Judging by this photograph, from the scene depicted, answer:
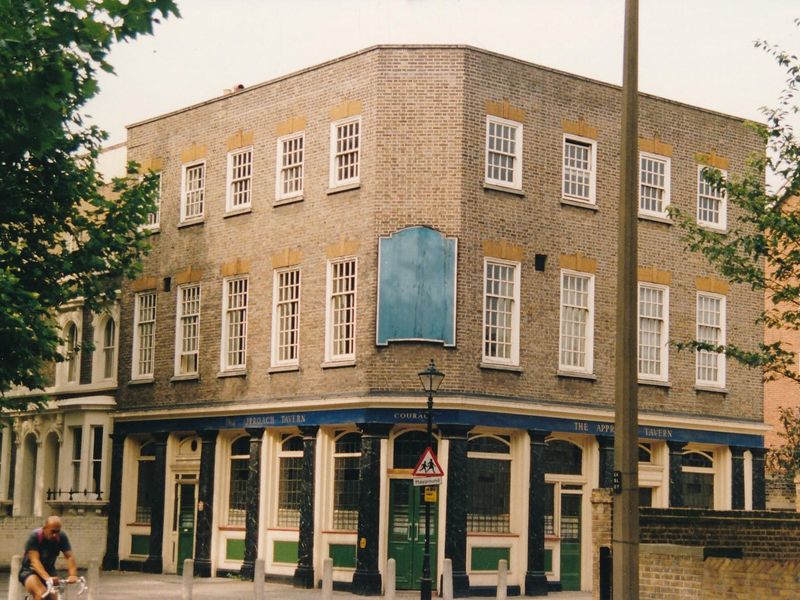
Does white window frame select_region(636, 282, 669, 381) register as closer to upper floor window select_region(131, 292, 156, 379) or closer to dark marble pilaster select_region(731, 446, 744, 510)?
dark marble pilaster select_region(731, 446, 744, 510)

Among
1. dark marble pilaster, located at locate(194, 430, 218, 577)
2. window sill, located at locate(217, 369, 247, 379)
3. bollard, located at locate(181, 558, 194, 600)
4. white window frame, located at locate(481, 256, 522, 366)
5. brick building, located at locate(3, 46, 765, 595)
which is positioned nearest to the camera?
bollard, located at locate(181, 558, 194, 600)

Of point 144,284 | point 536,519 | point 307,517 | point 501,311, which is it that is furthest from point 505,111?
point 144,284

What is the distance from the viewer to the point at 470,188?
3055 cm

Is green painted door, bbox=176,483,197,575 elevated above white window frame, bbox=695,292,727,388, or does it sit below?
below

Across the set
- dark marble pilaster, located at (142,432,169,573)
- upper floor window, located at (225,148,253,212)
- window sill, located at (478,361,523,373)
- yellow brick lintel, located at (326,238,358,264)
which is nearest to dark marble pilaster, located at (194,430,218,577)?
dark marble pilaster, located at (142,432,169,573)

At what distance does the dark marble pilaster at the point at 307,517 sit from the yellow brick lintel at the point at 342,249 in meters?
3.80

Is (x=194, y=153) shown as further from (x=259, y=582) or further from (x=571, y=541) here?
(x=259, y=582)

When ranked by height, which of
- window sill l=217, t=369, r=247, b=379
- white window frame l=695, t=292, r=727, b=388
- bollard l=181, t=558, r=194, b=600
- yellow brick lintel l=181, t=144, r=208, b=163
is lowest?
bollard l=181, t=558, r=194, b=600

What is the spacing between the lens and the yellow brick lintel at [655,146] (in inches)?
1347

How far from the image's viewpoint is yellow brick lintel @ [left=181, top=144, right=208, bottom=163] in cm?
3603

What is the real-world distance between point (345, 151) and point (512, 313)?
5.13 m

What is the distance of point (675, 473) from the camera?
3409cm

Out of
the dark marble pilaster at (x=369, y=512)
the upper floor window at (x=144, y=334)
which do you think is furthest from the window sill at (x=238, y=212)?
the dark marble pilaster at (x=369, y=512)

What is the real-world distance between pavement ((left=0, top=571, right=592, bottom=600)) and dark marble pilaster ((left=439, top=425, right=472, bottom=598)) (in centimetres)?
98
